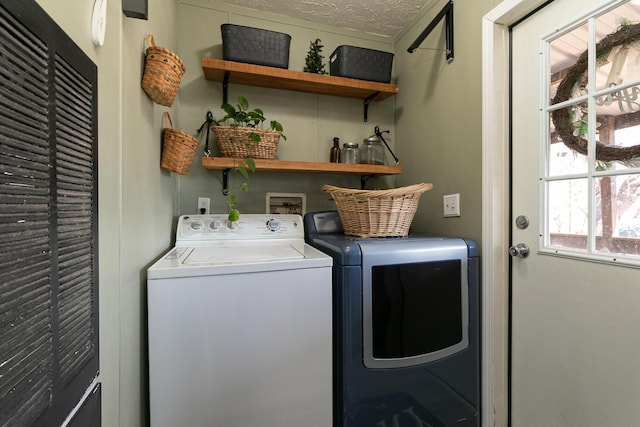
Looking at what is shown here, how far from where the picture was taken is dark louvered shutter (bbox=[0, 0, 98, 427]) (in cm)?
39

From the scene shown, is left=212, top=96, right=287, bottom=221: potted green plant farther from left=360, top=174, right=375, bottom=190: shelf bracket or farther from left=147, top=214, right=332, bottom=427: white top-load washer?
left=360, top=174, right=375, bottom=190: shelf bracket

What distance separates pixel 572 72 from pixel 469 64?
451mm

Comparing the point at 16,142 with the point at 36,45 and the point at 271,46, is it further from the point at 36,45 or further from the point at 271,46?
the point at 271,46

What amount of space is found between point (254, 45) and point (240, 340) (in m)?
1.52

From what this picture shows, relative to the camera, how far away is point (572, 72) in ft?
3.51

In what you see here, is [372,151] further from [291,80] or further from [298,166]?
[291,80]

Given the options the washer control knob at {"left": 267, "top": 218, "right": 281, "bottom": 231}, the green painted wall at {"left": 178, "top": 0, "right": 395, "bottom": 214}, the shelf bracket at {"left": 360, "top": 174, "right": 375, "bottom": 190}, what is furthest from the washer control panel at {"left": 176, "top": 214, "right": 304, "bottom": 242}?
the shelf bracket at {"left": 360, "top": 174, "right": 375, "bottom": 190}

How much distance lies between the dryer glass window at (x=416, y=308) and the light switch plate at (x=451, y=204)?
0.36 metres

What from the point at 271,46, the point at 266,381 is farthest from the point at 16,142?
the point at 271,46

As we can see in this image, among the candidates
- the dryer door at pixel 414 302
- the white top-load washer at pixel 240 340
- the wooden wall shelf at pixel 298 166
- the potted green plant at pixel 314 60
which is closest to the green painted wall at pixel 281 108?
the potted green plant at pixel 314 60

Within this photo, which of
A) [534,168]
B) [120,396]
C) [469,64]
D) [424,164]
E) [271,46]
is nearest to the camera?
[120,396]

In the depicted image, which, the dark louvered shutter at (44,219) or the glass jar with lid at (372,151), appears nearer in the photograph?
the dark louvered shutter at (44,219)

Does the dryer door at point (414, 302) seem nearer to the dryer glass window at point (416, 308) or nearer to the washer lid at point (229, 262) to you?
the dryer glass window at point (416, 308)

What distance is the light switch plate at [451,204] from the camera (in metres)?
1.47
